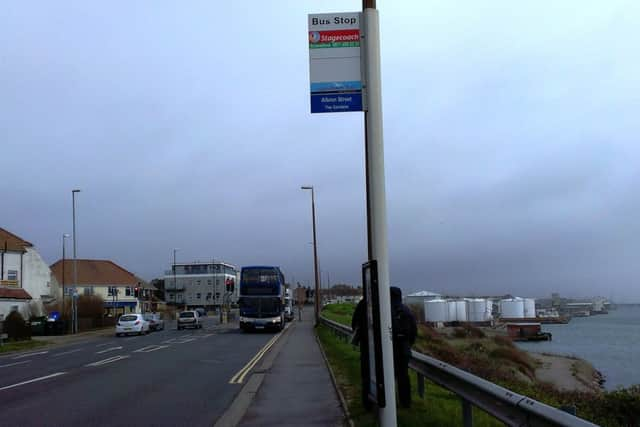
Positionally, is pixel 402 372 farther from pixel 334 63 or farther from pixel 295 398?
pixel 334 63

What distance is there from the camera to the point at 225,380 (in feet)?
47.5

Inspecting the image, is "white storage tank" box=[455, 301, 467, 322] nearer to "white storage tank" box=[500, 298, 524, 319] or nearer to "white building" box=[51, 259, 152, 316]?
"white storage tank" box=[500, 298, 524, 319]

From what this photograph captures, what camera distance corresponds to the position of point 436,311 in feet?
266

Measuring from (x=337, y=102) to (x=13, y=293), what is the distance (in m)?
51.3

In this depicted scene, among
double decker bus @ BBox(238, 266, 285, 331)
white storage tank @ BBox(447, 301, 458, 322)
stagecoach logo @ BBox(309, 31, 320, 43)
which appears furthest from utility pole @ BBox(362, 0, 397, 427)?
white storage tank @ BBox(447, 301, 458, 322)

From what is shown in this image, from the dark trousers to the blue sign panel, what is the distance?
3.47 metres

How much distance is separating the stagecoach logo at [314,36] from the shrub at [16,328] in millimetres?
37336

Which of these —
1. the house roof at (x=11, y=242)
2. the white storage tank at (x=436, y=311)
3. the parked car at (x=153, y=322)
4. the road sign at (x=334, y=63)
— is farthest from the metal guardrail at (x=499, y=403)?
the white storage tank at (x=436, y=311)

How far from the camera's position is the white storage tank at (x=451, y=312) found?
8281 cm

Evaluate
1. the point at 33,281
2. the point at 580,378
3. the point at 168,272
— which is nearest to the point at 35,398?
the point at 580,378

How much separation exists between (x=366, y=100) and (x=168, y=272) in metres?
150

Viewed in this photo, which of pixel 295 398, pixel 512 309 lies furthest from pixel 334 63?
pixel 512 309

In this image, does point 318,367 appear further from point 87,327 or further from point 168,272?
point 168,272

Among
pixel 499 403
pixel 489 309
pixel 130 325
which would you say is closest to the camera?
pixel 499 403
